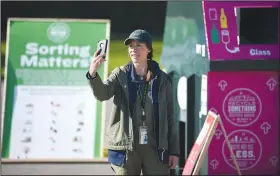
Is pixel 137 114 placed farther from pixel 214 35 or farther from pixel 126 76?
pixel 214 35

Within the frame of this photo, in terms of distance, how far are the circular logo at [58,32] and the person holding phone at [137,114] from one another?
3.28 metres

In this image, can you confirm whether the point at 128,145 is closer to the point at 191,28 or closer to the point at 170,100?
the point at 170,100

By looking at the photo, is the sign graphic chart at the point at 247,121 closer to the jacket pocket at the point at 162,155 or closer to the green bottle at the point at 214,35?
the green bottle at the point at 214,35

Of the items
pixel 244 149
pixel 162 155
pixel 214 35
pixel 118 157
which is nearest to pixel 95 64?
pixel 118 157

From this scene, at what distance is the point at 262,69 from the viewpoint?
17.5 ft

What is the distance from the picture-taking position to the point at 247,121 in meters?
5.34

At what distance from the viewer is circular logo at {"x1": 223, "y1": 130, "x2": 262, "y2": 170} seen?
5328 mm

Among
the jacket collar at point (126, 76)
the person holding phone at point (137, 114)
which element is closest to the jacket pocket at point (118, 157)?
the person holding phone at point (137, 114)

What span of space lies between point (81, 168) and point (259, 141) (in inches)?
88.1

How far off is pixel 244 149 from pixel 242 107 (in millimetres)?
483

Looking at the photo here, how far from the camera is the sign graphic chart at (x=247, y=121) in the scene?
5.30m

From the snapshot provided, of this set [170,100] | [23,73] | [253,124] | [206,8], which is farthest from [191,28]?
[170,100]

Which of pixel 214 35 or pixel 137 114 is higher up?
pixel 214 35

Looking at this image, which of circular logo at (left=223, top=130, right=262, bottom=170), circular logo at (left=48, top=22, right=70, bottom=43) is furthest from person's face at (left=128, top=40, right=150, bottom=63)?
circular logo at (left=48, top=22, right=70, bottom=43)
